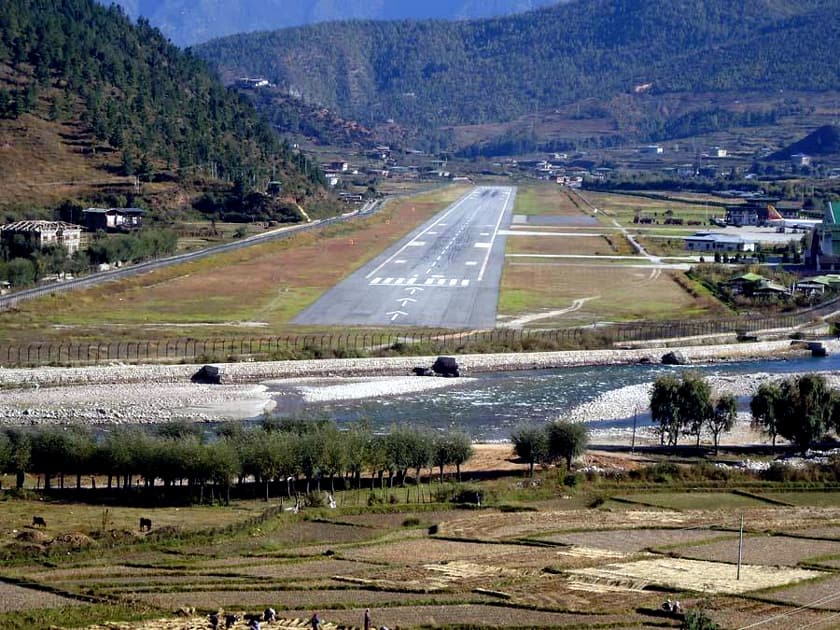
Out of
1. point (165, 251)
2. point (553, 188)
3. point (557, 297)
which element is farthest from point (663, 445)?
point (553, 188)

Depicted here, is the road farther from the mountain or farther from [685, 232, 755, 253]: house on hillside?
[685, 232, 755, 253]: house on hillside

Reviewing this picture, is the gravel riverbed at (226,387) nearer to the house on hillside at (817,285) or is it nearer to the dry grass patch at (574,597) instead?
the dry grass patch at (574,597)

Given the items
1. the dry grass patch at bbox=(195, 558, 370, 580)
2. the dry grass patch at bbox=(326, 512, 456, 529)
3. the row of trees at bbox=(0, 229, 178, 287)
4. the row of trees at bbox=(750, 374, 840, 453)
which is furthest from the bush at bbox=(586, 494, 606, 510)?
the row of trees at bbox=(0, 229, 178, 287)

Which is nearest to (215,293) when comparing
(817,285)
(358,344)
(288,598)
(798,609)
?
(358,344)

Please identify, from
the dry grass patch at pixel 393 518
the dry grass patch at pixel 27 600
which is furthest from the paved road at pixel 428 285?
the dry grass patch at pixel 27 600

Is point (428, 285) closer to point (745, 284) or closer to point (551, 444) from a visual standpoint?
point (745, 284)

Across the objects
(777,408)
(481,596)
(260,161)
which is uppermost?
(260,161)

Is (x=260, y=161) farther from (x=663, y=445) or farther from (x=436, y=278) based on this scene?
(x=663, y=445)
